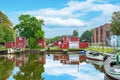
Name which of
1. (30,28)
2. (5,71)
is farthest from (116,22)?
(5,71)

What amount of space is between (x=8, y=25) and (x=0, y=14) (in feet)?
14.2

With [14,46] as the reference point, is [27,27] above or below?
above

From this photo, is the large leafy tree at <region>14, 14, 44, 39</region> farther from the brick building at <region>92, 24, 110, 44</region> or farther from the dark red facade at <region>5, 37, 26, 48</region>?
the brick building at <region>92, 24, 110, 44</region>

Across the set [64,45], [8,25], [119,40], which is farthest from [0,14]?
[119,40]

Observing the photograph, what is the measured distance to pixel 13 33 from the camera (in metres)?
93.9

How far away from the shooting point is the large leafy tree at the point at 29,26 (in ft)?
293

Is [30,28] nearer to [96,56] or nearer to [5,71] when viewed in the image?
[96,56]

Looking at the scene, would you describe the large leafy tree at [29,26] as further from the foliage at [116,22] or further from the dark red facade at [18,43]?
the foliage at [116,22]

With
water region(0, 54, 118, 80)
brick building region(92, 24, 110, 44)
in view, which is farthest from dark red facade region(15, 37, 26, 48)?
water region(0, 54, 118, 80)

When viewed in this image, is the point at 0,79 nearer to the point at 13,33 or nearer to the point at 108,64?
the point at 108,64

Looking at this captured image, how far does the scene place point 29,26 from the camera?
89.8m

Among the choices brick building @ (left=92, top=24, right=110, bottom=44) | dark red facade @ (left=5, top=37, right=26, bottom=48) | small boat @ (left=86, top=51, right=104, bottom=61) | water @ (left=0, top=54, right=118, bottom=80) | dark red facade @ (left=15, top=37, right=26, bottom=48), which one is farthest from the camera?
brick building @ (left=92, top=24, right=110, bottom=44)

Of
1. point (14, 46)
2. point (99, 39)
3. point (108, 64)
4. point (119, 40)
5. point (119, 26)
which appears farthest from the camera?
point (99, 39)

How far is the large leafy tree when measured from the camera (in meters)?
89.2
